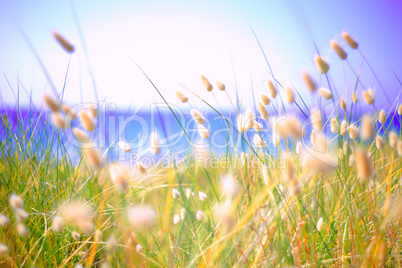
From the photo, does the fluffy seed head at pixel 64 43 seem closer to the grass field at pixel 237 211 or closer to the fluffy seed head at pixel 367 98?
the grass field at pixel 237 211

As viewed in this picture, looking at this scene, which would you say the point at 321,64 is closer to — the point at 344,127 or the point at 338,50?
the point at 338,50

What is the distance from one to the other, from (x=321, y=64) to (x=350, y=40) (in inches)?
8.0

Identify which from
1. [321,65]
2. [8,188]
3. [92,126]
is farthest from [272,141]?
[8,188]

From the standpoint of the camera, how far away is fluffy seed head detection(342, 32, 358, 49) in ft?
3.78

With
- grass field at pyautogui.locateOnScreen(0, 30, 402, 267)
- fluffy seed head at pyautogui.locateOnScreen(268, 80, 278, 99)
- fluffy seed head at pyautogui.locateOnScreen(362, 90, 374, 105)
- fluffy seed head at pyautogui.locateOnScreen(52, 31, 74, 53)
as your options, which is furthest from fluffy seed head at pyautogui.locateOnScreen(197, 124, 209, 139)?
fluffy seed head at pyautogui.locateOnScreen(362, 90, 374, 105)

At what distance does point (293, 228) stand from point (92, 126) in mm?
701

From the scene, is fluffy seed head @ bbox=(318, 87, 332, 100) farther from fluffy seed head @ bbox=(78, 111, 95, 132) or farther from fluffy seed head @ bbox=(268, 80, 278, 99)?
fluffy seed head @ bbox=(78, 111, 95, 132)

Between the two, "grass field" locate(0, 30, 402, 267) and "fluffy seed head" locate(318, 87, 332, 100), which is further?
"fluffy seed head" locate(318, 87, 332, 100)

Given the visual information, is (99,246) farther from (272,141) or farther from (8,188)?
(272,141)

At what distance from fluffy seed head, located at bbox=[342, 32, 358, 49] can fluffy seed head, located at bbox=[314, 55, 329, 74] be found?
17 cm

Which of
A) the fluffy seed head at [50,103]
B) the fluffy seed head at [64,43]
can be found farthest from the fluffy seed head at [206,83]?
the fluffy seed head at [50,103]

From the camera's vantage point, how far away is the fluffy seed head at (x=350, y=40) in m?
1.15

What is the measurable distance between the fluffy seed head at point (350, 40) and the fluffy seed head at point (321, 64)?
0.56ft

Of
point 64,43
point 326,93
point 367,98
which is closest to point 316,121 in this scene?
point 326,93
